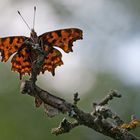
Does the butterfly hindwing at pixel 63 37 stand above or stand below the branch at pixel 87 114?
above

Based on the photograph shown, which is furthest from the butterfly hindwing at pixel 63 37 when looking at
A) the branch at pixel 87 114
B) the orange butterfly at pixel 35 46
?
the branch at pixel 87 114

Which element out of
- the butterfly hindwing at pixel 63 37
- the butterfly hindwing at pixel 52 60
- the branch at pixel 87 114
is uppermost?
the butterfly hindwing at pixel 63 37

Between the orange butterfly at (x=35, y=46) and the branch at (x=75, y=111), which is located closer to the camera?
the branch at (x=75, y=111)

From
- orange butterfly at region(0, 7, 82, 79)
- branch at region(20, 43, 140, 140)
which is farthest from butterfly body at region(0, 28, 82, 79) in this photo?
branch at region(20, 43, 140, 140)

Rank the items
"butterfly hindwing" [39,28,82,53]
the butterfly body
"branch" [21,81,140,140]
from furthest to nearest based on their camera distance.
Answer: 1. "butterfly hindwing" [39,28,82,53]
2. the butterfly body
3. "branch" [21,81,140,140]

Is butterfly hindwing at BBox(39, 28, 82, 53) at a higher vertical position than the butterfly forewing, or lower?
higher

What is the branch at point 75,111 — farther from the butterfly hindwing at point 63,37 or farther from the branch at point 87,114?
the butterfly hindwing at point 63,37

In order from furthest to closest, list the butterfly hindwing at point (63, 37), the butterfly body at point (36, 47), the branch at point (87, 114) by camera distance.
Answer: the butterfly hindwing at point (63, 37), the butterfly body at point (36, 47), the branch at point (87, 114)

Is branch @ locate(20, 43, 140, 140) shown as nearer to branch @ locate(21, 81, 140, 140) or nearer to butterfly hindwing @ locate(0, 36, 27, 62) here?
A: branch @ locate(21, 81, 140, 140)

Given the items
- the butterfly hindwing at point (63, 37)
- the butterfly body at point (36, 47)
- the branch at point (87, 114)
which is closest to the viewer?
the branch at point (87, 114)
